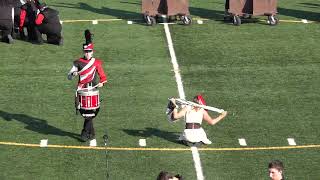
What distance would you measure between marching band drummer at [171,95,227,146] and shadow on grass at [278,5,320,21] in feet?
40.3

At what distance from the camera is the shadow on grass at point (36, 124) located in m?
23.0

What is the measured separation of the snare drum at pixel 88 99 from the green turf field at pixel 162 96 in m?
0.83

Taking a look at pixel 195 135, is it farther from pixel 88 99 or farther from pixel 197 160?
pixel 88 99

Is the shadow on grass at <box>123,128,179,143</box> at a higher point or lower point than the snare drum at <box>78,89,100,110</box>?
lower

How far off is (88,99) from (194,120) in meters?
2.35

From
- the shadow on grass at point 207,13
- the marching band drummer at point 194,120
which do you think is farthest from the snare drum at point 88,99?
the shadow on grass at point 207,13

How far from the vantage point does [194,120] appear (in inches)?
866

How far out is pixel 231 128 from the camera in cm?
2322

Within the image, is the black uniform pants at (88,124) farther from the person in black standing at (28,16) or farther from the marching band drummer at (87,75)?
the person in black standing at (28,16)

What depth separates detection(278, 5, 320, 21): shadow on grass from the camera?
33553 millimetres

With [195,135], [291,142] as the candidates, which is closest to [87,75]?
[195,135]

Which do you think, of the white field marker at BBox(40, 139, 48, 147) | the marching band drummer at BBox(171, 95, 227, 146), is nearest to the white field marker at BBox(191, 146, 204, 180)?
the marching band drummer at BBox(171, 95, 227, 146)

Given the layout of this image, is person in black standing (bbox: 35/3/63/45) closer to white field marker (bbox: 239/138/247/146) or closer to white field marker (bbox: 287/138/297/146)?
white field marker (bbox: 239/138/247/146)

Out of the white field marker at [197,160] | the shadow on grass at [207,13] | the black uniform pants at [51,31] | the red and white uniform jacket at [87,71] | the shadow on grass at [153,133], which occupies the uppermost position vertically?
the shadow on grass at [207,13]
